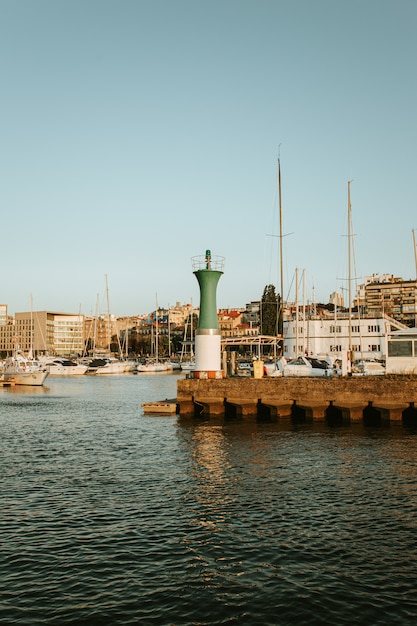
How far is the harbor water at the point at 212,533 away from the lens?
11094 mm

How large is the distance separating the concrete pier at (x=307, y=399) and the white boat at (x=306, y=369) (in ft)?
31.8

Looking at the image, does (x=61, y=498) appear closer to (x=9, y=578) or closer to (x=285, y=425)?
(x=9, y=578)

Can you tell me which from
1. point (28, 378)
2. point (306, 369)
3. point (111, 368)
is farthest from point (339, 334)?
point (111, 368)

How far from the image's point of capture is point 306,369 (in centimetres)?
4562

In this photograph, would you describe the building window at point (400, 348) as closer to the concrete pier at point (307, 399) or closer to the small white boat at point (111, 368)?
the concrete pier at point (307, 399)

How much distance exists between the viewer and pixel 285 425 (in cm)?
3344

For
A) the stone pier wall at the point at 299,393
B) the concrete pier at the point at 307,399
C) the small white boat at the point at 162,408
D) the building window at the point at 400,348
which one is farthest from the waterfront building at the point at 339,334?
the stone pier wall at the point at 299,393

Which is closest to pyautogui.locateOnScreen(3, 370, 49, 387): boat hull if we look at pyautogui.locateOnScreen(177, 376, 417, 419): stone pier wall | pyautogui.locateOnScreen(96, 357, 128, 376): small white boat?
pyautogui.locateOnScreen(96, 357, 128, 376): small white boat

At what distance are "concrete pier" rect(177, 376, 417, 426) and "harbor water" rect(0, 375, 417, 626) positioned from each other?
4.20 meters

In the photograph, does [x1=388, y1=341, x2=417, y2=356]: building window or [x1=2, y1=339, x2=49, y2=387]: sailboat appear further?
[x1=2, y1=339, x2=49, y2=387]: sailboat

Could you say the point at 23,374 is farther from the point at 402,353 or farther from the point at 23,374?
the point at 402,353

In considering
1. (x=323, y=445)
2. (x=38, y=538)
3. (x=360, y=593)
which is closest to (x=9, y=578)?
(x=38, y=538)

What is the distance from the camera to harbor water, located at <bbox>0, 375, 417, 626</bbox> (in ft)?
36.4

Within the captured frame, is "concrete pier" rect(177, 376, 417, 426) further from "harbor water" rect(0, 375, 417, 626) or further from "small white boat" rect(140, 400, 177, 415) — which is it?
"harbor water" rect(0, 375, 417, 626)
